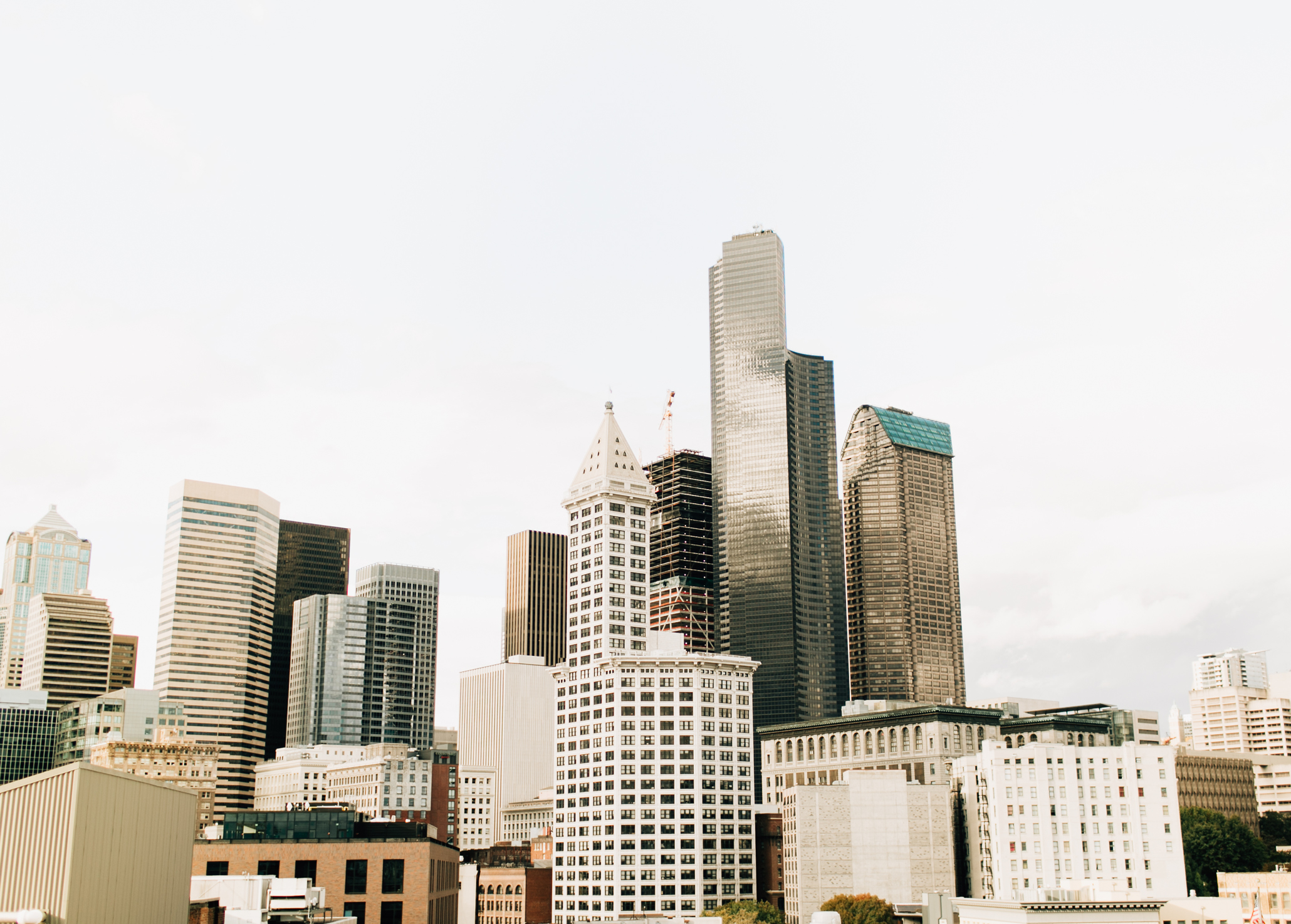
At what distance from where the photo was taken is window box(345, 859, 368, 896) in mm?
126562

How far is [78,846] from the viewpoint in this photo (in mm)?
44031

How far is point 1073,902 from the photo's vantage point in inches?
5812

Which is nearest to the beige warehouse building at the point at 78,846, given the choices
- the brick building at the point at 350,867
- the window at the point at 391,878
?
the brick building at the point at 350,867

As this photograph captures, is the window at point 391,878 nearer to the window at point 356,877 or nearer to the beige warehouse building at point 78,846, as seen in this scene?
the window at point 356,877

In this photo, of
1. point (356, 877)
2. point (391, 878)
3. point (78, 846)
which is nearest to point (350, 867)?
point (356, 877)

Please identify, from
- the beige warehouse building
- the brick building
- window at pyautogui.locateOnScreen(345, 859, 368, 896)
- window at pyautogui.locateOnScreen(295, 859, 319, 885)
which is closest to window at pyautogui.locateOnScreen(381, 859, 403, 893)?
the brick building

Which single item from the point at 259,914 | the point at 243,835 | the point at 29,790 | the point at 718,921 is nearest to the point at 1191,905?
the point at 718,921

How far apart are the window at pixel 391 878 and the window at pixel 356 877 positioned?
1671mm

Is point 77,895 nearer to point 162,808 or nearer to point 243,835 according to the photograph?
point 162,808

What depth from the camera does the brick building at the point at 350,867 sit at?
125500 millimetres

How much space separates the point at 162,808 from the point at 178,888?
5.02 metres

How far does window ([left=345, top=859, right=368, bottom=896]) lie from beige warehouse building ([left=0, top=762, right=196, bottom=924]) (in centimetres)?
7893

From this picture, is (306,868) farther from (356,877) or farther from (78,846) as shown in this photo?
(78,846)

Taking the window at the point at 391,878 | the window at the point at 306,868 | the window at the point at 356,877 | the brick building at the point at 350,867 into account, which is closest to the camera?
the brick building at the point at 350,867
